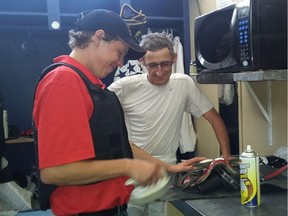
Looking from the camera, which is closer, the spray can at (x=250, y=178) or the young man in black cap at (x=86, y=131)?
the young man in black cap at (x=86, y=131)

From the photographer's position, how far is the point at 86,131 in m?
0.98

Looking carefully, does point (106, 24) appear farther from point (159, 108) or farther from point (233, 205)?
point (159, 108)

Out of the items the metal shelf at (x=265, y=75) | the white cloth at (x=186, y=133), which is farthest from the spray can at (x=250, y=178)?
the white cloth at (x=186, y=133)

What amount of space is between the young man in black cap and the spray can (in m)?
0.28

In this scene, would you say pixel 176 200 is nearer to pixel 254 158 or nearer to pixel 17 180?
pixel 254 158

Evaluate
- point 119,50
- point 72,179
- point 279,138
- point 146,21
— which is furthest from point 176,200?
point 146,21

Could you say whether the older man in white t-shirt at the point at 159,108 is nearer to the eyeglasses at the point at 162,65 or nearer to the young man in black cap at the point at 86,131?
the eyeglasses at the point at 162,65

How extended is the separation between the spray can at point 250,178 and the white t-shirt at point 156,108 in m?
0.87

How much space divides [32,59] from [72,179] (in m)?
2.35

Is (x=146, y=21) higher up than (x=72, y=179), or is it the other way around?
(x=146, y=21)

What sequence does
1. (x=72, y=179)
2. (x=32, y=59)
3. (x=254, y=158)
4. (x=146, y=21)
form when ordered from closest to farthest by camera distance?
(x=72, y=179) < (x=254, y=158) < (x=146, y=21) < (x=32, y=59)

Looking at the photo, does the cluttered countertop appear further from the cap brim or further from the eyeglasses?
the eyeglasses

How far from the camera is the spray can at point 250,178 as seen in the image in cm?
111

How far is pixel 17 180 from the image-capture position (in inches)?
114
